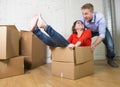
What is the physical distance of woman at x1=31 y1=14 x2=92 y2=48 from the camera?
180 centimetres

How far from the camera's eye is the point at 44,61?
2998mm

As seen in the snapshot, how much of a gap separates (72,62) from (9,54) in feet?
2.41

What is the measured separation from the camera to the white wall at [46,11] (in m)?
2.87

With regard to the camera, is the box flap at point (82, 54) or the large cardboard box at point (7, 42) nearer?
the box flap at point (82, 54)

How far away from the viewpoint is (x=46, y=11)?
307cm

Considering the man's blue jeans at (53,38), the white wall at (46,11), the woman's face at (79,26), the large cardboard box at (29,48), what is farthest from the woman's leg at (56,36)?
the white wall at (46,11)

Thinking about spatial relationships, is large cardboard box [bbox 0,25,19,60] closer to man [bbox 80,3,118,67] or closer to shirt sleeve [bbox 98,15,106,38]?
man [bbox 80,3,118,67]

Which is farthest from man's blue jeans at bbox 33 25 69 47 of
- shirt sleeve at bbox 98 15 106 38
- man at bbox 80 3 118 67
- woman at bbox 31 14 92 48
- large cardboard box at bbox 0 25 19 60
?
shirt sleeve at bbox 98 15 106 38

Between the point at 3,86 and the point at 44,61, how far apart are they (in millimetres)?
1370

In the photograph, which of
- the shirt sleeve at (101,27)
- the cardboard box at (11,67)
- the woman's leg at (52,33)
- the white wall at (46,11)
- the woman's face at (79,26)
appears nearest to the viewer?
the woman's leg at (52,33)

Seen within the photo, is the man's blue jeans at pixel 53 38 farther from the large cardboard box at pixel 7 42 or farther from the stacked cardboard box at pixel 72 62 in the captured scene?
the large cardboard box at pixel 7 42

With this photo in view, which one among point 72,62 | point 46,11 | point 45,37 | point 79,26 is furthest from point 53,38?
point 46,11

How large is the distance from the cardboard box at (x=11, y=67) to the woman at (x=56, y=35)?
1.37ft

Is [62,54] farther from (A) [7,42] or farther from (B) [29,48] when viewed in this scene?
(B) [29,48]
